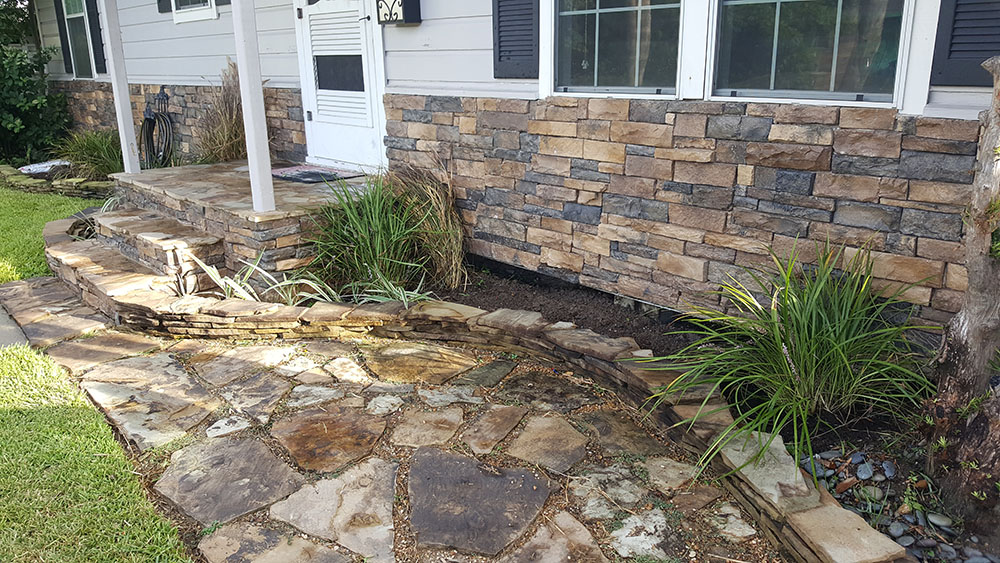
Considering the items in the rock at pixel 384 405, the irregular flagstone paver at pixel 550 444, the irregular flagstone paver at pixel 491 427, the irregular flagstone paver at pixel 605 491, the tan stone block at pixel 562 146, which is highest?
the tan stone block at pixel 562 146

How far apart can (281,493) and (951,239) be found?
2466mm

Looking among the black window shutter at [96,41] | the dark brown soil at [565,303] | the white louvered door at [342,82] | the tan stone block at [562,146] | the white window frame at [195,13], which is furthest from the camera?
the black window shutter at [96,41]

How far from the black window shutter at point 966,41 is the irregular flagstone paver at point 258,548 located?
8.20 feet

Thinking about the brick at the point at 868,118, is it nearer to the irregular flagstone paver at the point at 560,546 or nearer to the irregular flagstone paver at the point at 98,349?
the irregular flagstone paver at the point at 560,546

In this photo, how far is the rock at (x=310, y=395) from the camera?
2.88 meters

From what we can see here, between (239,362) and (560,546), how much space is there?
6.29ft

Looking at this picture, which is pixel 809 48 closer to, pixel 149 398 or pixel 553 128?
pixel 553 128

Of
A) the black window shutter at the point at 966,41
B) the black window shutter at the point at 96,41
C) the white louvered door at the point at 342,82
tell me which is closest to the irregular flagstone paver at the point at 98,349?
the white louvered door at the point at 342,82

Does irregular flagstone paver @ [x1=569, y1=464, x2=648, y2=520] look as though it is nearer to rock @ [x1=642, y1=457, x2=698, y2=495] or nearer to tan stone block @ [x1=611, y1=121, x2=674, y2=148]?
rock @ [x1=642, y1=457, x2=698, y2=495]

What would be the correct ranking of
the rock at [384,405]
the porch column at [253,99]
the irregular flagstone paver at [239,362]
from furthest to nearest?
the porch column at [253,99] < the irregular flagstone paver at [239,362] < the rock at [384,405]

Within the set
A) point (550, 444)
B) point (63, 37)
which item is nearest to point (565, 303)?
point (550, 444)

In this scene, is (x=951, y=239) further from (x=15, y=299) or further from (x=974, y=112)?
(x=15, y=299)

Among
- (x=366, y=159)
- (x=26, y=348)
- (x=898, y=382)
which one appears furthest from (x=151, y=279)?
(x=898, y=382)

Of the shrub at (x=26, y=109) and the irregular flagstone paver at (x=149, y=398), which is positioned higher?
the shrub at (x=26, y=109)
